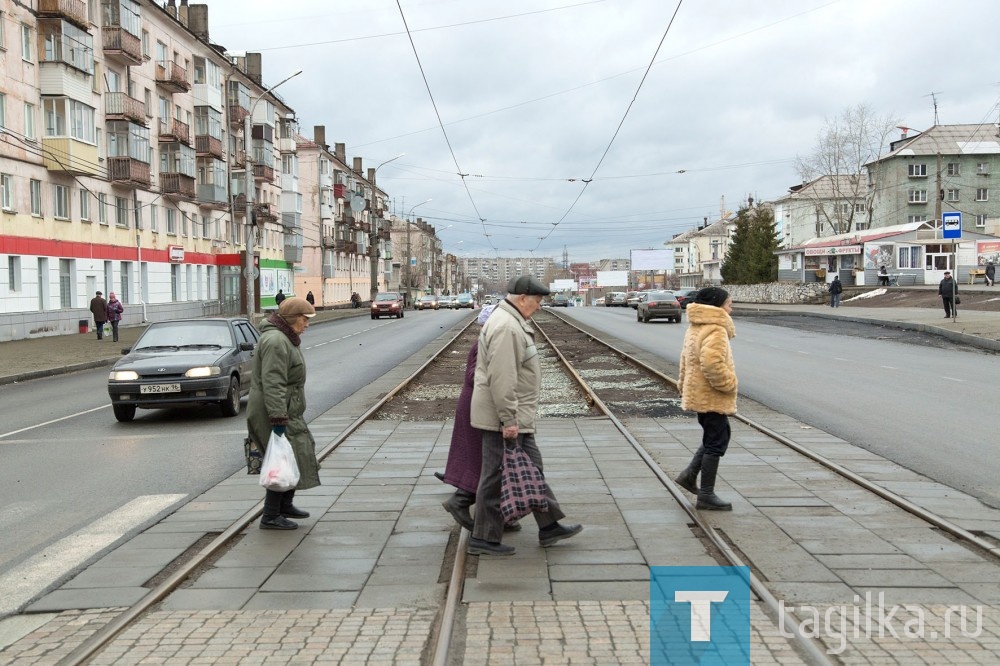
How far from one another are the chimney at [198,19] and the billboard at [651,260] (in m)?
65.9

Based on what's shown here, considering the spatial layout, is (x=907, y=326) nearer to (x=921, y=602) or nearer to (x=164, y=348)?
(x=164, y=348)

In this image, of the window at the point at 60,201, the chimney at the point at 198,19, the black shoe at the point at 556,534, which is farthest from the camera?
the chimney at the point at 198,19

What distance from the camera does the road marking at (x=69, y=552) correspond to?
525cm

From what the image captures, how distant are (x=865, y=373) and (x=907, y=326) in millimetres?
15928

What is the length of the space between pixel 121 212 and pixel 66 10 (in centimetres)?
965

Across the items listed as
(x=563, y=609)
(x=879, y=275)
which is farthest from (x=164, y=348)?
(x=879, y=275)

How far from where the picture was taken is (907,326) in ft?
105

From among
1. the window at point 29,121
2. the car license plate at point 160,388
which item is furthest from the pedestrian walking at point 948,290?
the window at point 29,121

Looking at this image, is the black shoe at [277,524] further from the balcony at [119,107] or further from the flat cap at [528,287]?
the balcony at [119,107]

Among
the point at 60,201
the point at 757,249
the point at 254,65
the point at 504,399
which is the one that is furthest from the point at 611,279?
the point at 504,399

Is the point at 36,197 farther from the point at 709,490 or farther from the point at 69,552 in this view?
the point at 709,490

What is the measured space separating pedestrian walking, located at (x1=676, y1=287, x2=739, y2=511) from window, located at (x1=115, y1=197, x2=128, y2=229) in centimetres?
4020

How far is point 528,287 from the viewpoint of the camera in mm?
5598

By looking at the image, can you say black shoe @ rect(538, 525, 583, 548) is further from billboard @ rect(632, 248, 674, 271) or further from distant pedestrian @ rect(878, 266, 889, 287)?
billboard @ rect(632, 248, 674, 271)
